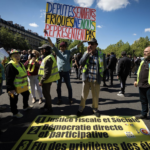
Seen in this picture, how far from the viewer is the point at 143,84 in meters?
2.86

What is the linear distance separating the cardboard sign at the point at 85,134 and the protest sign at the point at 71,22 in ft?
8.56

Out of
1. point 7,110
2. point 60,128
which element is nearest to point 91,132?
point 60,128

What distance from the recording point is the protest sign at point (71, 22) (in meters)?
3.82

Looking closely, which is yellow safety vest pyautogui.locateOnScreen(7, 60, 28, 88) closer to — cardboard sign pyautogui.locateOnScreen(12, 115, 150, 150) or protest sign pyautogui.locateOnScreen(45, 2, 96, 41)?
cardboard sign pyautogui.locateOnScreen(12, 115, 150, 150)

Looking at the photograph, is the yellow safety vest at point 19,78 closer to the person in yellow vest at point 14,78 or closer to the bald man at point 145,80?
the person in yellow vest at point 14,78

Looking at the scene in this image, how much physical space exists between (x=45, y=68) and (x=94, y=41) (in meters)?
1.44

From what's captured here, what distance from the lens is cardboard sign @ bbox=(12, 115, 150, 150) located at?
6.80 feet

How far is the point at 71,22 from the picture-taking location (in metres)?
4.02

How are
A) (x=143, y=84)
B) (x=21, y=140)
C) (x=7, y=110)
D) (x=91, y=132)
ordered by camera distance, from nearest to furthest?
(x=21, y=140), (x=91, y=132), (x=143, y=84), (x=7, y=110)

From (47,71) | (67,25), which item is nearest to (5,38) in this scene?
(67,25)

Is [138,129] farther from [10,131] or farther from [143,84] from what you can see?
[10,131]

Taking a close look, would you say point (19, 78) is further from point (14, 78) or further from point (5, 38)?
point (5, 38)

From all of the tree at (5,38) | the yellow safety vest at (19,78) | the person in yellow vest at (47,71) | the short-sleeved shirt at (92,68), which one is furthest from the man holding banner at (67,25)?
the tree at (5,38)

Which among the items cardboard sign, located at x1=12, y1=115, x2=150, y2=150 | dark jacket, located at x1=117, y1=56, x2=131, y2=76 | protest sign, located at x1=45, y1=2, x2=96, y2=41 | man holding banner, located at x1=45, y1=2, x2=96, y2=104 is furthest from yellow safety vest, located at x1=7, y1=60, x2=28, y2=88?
dark jacket, located at x1=117, y1=56, x2=131, y2=76
